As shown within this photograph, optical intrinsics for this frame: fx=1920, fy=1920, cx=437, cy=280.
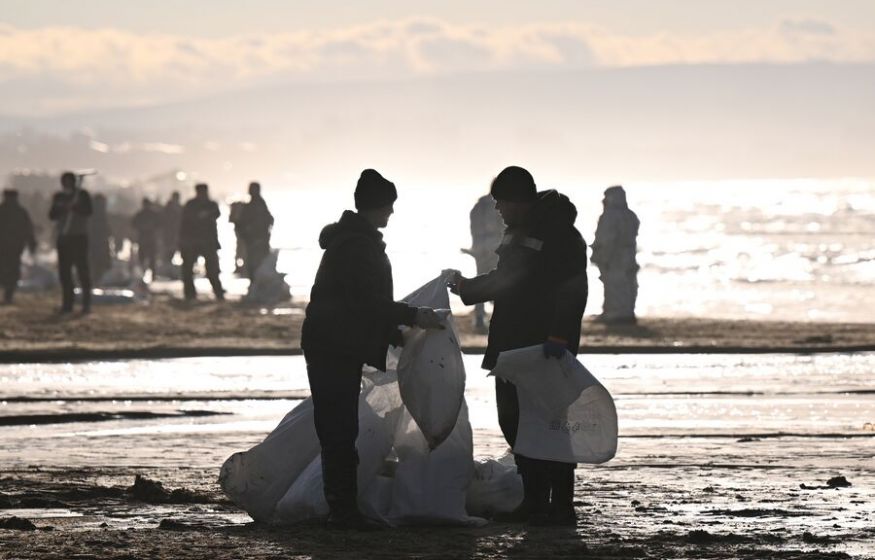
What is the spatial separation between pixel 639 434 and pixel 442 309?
474cm

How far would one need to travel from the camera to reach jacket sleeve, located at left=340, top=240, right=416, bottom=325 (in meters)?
9.00

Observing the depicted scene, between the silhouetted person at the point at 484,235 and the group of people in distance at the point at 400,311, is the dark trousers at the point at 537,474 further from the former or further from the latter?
the silhouetted person at the point at 484,235

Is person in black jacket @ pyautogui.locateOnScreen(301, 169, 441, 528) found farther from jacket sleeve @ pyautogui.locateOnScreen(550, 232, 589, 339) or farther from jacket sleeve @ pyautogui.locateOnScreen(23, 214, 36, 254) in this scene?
jacket sleeve @ pyautogui.locateOnScreen(23, 214, 36, 254)

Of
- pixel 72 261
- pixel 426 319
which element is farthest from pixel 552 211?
pixel 72 261

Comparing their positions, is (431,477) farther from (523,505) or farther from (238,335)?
(238,335)

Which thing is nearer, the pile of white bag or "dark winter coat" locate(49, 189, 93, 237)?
the pile of white bag

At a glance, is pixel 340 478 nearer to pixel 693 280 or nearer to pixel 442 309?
pixel 442 309

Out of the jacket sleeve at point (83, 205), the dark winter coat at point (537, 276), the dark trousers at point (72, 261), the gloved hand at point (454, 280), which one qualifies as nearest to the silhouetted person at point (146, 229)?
the dark trousers at point (72, 261)

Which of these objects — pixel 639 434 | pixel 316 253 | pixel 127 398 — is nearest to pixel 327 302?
pixel 639 434

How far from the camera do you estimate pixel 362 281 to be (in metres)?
8.99

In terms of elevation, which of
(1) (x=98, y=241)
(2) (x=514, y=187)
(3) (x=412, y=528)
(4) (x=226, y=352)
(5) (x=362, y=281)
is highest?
(1) (x=98, y=241)

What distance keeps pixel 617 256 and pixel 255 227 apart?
26.5 ft

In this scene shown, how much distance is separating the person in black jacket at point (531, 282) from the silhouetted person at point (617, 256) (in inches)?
708

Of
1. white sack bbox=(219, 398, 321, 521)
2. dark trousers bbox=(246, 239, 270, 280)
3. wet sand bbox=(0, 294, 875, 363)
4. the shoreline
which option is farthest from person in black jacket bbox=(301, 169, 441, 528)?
dark trousers bbox=(246, 239, 270, 280)
